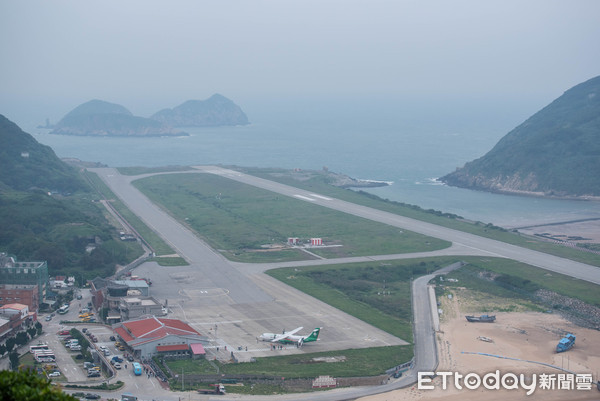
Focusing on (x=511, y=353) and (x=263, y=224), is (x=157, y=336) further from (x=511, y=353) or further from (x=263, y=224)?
(x=263, y=224)

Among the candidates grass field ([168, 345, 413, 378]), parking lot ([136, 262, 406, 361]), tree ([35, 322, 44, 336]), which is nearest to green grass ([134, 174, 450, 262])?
parking lot ([136, 262, 406, 361])

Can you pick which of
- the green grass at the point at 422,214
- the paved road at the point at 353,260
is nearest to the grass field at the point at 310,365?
the paved road at the point at 353,260

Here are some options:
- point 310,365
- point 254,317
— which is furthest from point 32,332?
point 310,365

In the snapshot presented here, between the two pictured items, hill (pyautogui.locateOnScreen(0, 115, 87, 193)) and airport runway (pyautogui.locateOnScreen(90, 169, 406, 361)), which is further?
hill (pyautogui.locateOnScreen(0, 115, 87, 193))

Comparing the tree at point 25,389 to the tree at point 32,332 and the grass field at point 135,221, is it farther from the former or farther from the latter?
the grass field at point 135,221

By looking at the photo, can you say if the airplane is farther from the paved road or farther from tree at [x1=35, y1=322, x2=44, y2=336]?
tree at [x1=35, y1=322, x2=44, y2=336]

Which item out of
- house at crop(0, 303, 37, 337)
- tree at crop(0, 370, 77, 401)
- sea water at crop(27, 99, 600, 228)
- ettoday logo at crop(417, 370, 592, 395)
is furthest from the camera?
sea water at crop(27, 99, 600, 228)
